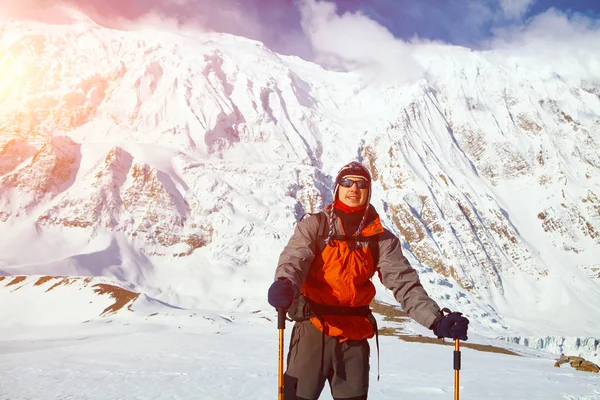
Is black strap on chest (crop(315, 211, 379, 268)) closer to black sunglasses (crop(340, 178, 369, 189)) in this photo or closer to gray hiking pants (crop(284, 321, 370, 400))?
black sunglasses (crop(340, 178, 369, 189))

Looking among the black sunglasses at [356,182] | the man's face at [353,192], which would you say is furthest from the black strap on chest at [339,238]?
the black sunglasses at [356,182]

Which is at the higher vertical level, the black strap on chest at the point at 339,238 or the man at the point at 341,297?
the black strap on chest at the point at 339,238

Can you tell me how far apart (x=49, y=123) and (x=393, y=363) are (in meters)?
165

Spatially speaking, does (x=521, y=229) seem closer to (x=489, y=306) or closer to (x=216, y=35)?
(x=489, y=306)

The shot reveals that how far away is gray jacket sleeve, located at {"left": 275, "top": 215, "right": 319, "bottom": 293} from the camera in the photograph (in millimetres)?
5246


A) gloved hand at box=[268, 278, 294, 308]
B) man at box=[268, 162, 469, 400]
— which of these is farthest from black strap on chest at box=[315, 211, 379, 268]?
gloved hand at box=[268, 278, 294, 308]

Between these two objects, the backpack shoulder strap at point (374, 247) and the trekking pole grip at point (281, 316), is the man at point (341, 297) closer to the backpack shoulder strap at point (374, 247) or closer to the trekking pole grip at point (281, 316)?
the backpack shoulder strap at point (374, 247)

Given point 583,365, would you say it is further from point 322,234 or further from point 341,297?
point 322,234

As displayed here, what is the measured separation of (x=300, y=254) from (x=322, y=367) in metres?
1.31

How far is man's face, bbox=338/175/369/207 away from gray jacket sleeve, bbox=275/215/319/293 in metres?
0.46

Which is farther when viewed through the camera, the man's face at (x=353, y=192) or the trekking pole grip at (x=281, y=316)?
the man's face at (x=353, y=192)

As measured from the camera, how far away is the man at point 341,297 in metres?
5.45

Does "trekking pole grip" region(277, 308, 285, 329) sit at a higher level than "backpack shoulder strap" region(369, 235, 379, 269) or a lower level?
lower

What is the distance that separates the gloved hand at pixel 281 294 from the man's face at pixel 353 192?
1.38m
